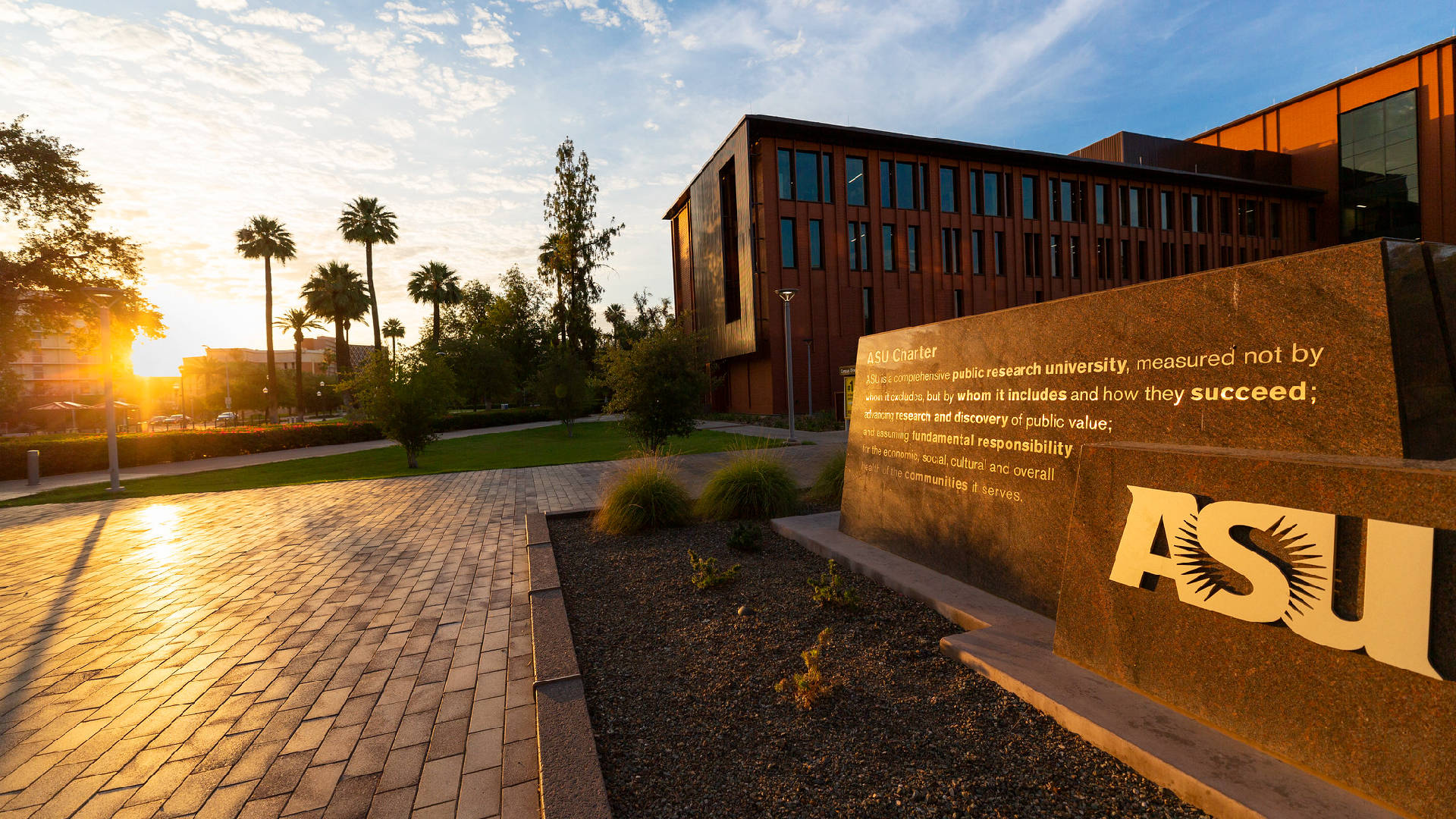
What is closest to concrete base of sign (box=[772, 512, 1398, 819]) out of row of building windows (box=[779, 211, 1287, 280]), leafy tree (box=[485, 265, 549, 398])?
row of building windows (box=[779, 211, 1287, 280])

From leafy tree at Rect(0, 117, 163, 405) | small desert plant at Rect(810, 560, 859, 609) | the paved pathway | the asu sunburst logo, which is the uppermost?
leafy tree at Rect(0, 117, 163, 405)

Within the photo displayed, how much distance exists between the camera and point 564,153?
38750mm

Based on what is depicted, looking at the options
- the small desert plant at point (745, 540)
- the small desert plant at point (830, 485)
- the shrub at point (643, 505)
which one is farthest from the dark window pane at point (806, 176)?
the small desert plant at point (745, 540)

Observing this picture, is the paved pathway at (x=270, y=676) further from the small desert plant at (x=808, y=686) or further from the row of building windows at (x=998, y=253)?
the row of building windows at (x=998, y=253)

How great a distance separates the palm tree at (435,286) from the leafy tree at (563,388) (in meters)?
37.4

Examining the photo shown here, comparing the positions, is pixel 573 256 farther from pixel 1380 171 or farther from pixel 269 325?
pixel 1380 171

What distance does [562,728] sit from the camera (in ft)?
9.27

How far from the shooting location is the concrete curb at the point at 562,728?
231 cm

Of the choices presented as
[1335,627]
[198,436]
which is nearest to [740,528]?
[1335,627]

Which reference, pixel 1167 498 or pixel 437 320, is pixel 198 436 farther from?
pixel 437 320

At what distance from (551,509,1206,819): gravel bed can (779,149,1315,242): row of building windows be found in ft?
91.8

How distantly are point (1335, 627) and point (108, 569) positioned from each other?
34.9 feet

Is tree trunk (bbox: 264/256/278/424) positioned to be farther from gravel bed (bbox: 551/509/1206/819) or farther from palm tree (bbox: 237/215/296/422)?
gravel bed (bbox: 551/509/1206/819)

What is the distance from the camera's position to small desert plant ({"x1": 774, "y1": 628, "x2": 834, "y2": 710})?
304 centimetres
